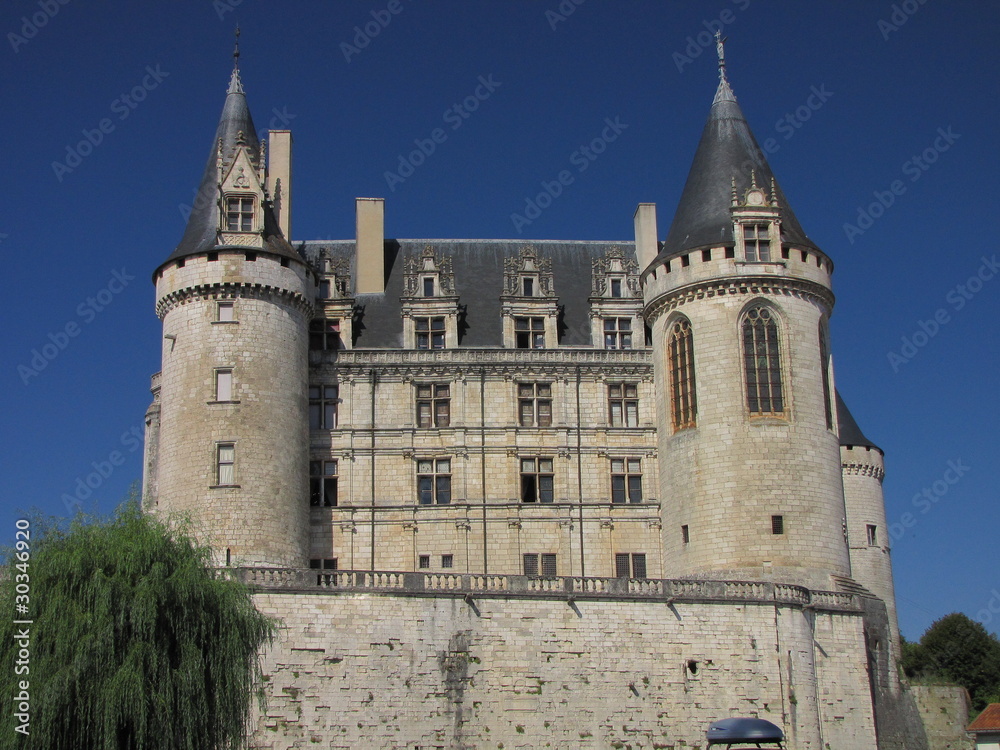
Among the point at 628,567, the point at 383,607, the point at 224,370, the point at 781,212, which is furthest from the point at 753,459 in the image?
the point at 224,370

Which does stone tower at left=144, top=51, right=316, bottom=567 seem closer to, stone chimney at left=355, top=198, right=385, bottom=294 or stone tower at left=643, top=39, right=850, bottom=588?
stone chimney at left=355, top=198, right=385, bottom=294

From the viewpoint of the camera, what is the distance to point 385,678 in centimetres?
3114

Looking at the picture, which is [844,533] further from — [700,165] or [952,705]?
[700,165]

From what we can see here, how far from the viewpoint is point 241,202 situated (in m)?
37.8

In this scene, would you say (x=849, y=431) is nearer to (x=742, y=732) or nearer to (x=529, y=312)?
(x=529, y=312)

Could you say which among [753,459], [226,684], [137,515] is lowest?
[226,684]

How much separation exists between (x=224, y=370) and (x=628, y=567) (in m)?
13.3

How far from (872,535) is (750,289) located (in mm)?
13774

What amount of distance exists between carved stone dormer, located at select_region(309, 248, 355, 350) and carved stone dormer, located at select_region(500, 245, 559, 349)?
16.2 feet

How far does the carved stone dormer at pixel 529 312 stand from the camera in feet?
132

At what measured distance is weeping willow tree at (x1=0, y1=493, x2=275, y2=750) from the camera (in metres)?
22.6

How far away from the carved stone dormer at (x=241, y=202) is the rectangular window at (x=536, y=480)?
10.5m

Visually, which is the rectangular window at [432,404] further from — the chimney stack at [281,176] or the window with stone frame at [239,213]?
the window with stone frame at [239,213]

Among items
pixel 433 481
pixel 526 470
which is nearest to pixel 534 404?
pixel 526 470
